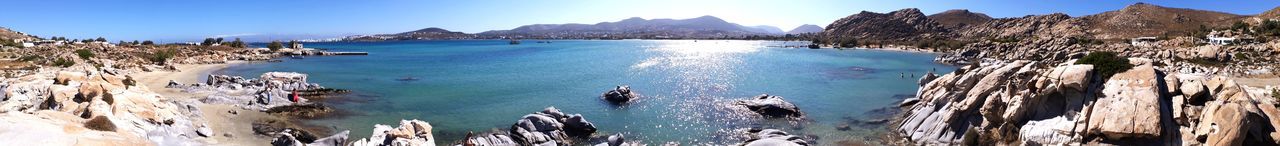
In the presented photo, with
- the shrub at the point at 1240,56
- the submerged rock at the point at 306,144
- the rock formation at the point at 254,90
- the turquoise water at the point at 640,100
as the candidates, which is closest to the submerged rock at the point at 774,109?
the turquoise water at the point at 640,100

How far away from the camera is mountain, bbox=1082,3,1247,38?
449ft

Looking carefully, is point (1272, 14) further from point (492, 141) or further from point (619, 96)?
point (492, 141)

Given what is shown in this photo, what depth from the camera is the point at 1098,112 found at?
76.9 ft

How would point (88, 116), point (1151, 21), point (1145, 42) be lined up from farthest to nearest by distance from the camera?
point (1151, 21) < point (1145, 42) < point (88, 116)

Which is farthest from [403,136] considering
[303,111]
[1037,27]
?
[1037,27]

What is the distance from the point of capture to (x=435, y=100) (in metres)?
45.4

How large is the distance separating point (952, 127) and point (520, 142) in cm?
1755

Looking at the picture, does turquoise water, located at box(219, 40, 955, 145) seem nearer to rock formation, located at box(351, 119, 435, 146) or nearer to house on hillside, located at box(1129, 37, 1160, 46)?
rock formation, located at box(351, 119, 435, 146)

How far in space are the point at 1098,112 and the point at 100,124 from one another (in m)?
34.5

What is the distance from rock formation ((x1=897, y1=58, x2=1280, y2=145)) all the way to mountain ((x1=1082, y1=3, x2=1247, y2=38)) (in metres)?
131

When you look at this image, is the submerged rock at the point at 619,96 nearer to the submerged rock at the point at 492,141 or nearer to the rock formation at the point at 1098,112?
the submerged rock at the point at 492,141

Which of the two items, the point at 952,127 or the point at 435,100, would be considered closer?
the point at 952,127

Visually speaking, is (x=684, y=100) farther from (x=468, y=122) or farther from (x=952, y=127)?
(x=952, y=127)

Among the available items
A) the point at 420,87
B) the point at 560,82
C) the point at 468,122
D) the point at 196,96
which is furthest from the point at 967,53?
the point at 196,96
